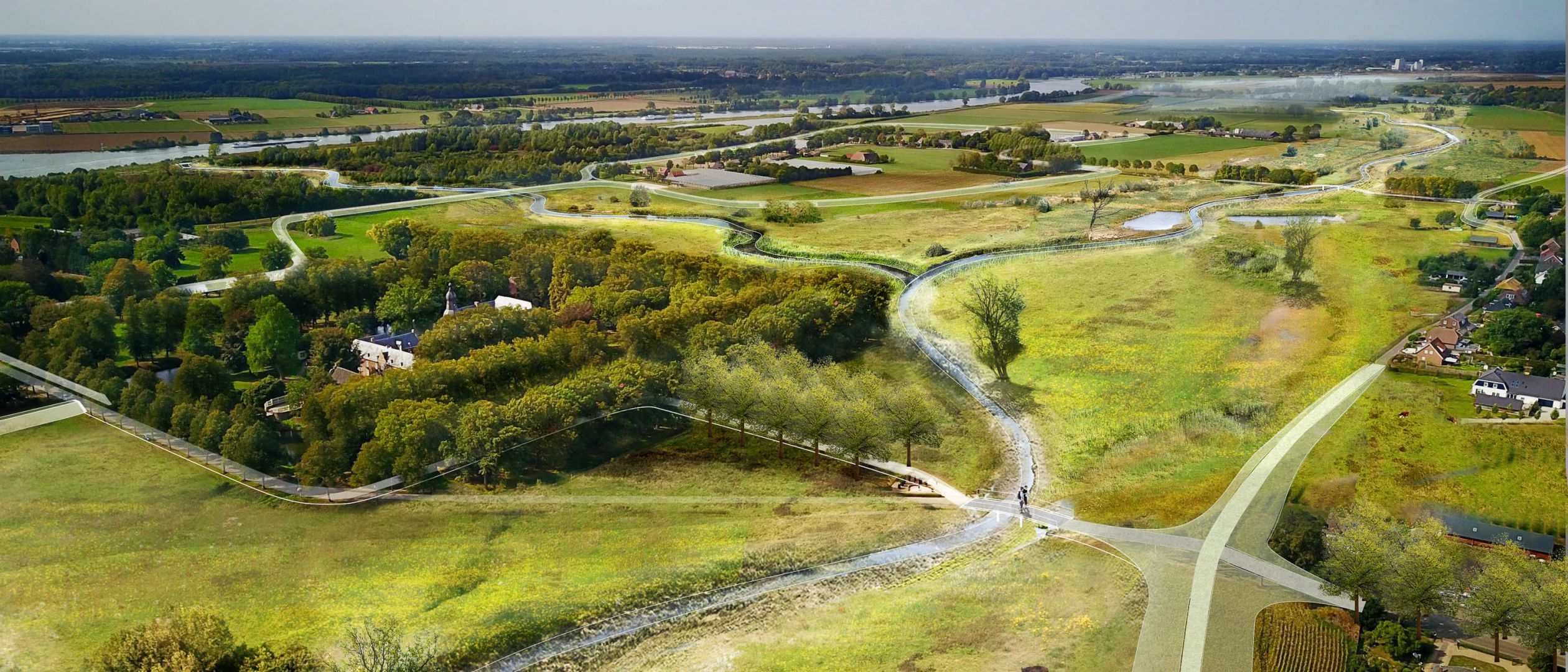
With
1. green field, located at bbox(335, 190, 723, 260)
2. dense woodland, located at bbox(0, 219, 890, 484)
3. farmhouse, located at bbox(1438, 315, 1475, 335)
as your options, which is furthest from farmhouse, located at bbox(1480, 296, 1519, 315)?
green field, located at bbox(335, 190, 723, 260)

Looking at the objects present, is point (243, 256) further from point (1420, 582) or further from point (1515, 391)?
point (1515, 391)

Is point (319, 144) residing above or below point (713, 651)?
above

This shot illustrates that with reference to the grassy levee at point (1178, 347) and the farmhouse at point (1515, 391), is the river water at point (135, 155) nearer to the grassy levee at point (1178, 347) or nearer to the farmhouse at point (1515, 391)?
the grassy levee at point (1178, 347)

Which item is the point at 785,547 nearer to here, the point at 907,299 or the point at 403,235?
the point at 907,299

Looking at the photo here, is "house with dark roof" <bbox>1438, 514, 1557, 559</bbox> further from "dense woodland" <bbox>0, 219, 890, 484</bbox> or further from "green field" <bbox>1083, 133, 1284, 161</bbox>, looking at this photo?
"green field" <bbox>1083, 133, 1284, 161</bbox>

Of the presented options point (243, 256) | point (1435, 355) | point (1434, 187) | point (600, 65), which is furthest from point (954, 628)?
point (600, 65)

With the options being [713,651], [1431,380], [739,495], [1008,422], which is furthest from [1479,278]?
[713,651]
